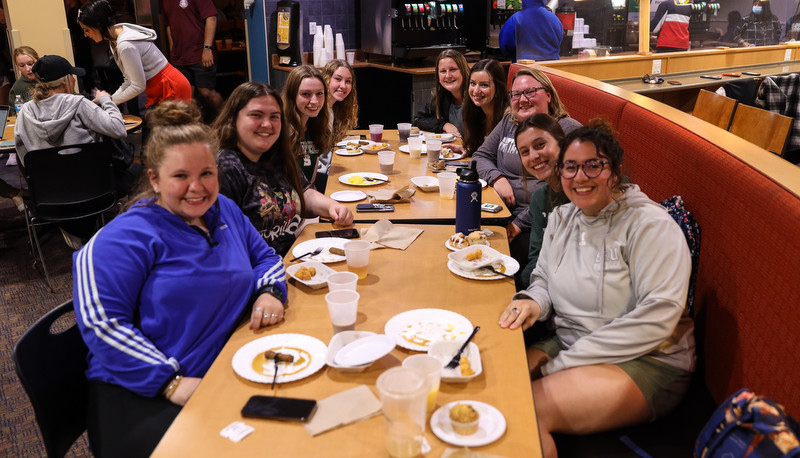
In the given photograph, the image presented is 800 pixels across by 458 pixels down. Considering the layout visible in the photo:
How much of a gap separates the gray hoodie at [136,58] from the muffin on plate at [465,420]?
4.66 m

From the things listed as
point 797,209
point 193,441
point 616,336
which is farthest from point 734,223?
point 193,441

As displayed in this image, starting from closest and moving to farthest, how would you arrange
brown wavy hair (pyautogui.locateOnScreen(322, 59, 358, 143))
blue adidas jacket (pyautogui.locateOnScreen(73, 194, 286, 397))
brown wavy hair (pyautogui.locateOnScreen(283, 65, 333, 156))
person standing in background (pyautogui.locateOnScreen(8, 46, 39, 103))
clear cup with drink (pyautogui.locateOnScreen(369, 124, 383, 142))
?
blue adidas jacket (pyautogui.locateOnScreen(73, 194, 286, 397)), brown wavy hair (pyautogui.locateOnScreen(283, 65, 333, 156)), clear cup with drink (pyautogui.locateOnScreen(369, 124, 383, 142)), brown wavy hair (pyautogui.locateOnScreen(322, 59, 358, 143)), person standing in background (pyautogui.locateOnScreen(8, 46, 39, 103))

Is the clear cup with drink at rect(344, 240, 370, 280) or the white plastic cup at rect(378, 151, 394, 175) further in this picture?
the white plastic cup at rect(378, 151, 394, 175)

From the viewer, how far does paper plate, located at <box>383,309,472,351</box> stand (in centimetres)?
178

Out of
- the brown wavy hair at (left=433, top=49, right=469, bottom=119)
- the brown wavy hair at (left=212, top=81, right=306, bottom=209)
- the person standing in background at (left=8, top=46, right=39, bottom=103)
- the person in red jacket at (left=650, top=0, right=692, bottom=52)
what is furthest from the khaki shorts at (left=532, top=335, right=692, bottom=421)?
the person in red jacket at (left=650, top=0, right=692, bottom=52)

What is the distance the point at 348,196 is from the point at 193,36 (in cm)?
540

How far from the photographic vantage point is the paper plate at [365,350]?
1.63m

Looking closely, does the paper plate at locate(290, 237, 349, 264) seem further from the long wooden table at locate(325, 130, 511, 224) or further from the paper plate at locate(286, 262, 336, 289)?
the long wooden table at locate(325, 130, 511, 224)

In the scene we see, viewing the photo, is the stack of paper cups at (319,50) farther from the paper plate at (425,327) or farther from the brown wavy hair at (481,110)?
the paper plate at (425,327)

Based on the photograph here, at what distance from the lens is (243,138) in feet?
8.82

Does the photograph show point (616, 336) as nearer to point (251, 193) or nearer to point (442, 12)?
point (251, 193)

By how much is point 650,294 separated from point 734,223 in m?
0.41

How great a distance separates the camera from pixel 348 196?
319 centimetres

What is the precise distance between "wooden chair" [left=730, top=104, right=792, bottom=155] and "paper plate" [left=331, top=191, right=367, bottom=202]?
263cm
